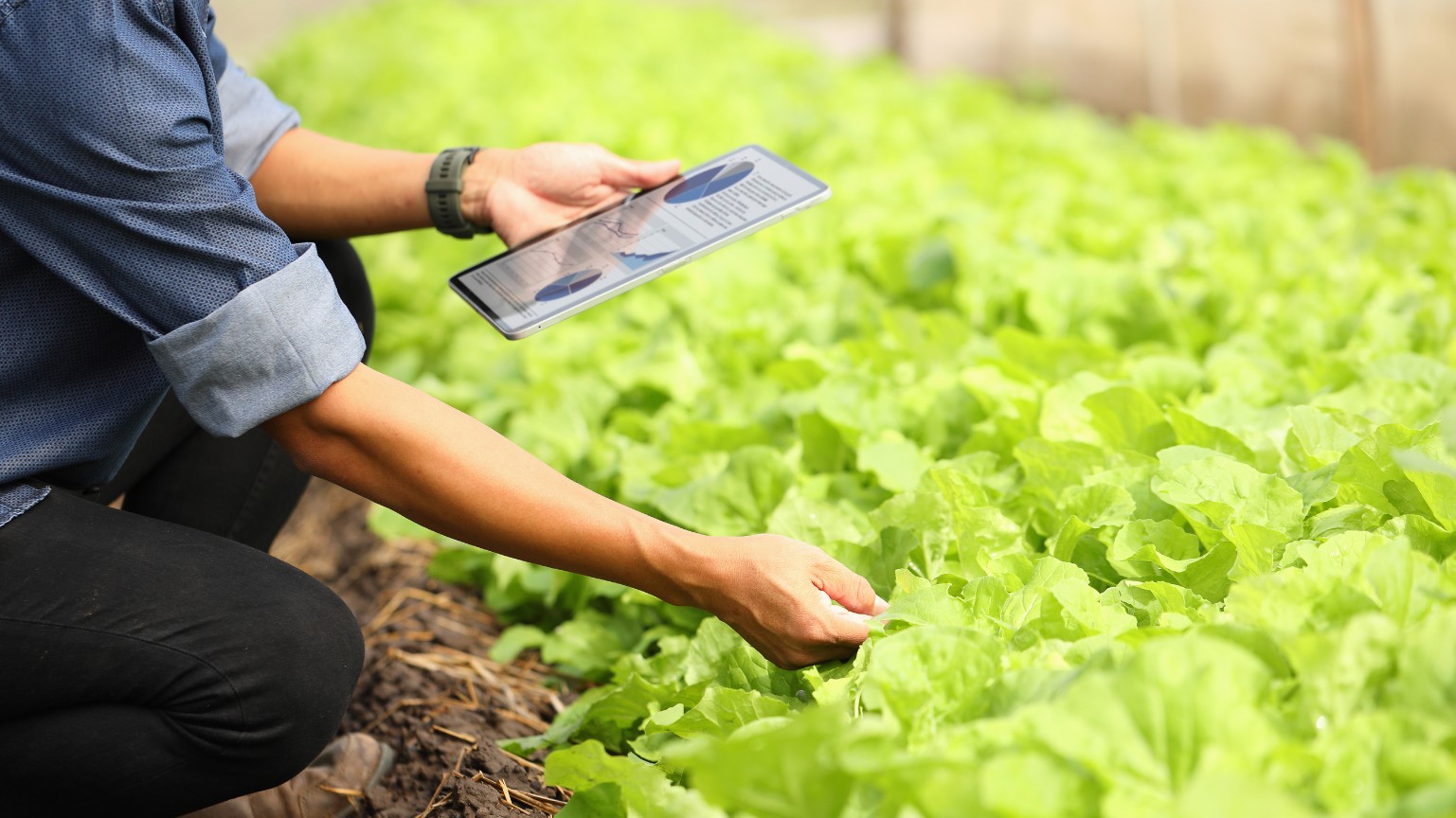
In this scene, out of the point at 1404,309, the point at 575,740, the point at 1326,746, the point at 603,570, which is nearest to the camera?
the point at 1326,746

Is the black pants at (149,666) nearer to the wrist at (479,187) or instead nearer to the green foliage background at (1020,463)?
the green foliage background at (1020,463)

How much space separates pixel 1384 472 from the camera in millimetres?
1491

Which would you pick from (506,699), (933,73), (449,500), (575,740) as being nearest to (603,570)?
(449,500)

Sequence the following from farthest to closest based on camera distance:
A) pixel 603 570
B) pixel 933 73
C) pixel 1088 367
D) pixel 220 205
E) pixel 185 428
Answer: pixel 933 73
pixel 1088 367
pixel 185 428
pixel 603 570
pixel 220 205

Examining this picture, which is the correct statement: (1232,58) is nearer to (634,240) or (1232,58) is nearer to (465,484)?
(634,240)

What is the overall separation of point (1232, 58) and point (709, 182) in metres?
4.93

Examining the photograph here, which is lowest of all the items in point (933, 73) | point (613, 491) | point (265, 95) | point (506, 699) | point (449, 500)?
point (933, 73)

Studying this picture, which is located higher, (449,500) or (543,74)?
(449,500)

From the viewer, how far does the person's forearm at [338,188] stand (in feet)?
6.25

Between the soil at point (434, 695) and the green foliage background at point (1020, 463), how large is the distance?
0.25 feet

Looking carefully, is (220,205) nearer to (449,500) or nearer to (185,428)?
(449,500)

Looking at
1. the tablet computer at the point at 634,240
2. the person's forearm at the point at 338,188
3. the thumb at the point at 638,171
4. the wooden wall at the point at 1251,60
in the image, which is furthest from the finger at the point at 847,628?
the wooden wall at the point at 1251,60

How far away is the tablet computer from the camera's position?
164 centimetres

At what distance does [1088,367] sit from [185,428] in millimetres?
1564
